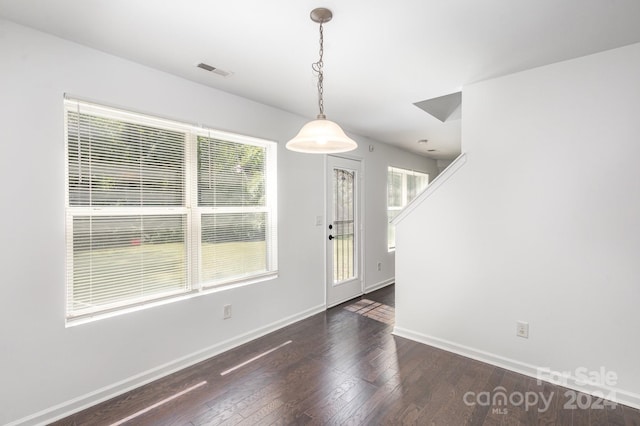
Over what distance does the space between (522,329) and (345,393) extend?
5.02ft

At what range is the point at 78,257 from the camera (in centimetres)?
213

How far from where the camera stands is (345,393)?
2244 millimetres

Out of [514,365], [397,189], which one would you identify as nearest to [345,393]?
[514,365]

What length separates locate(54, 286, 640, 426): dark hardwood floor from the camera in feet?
6.52

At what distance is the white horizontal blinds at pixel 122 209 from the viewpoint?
2129 millimetres

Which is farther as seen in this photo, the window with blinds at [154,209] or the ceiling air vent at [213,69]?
the ceiling air vent at [213,69]

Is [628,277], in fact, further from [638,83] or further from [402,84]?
[402,84]

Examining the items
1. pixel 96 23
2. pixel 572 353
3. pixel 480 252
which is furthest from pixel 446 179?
pixel 96 23

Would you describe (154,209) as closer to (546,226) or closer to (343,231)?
(343,231)

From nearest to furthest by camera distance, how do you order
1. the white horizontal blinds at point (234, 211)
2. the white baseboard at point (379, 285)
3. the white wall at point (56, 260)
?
the white wall at point (56, 260) → the white horizontal blinds at point (234, 211) → the white baseboard at point (379, 285)

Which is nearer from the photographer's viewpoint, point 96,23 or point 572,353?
point 96,23

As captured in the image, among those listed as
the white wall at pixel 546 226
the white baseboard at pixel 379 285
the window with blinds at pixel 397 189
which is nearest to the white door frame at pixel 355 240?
the white baseboard at pixel 379 285

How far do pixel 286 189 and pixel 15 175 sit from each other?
2199 millimetres

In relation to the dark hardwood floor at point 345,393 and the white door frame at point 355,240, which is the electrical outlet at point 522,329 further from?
the white door frame at point 355,240
